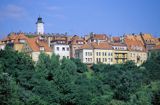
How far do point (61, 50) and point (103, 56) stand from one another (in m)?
8.24

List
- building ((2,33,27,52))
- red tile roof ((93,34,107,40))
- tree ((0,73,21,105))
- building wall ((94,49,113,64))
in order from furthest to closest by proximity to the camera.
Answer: red tile roof ((93,34,107,40)) → building wall ((94,49,113,64)) → building ((2,33,27,52)) → tree ((0,73,21,105))

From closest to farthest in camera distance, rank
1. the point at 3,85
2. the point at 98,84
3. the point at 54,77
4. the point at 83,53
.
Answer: the point at 3,85, the point at 54,77, the point at 98,84, the point at 83,53

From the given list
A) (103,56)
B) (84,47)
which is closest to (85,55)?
(84,47)

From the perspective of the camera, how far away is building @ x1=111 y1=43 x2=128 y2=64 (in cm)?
8638

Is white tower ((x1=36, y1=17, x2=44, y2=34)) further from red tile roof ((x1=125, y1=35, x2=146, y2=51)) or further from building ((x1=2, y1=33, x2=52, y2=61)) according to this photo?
red tile roof ((x1=125, y1=35, x2=146, y2=51))

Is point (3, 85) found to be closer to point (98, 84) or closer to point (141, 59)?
point (98, 84)

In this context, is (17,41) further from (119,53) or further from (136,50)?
(136,50)

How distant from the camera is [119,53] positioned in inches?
3435

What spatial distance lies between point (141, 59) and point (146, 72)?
19739 mm

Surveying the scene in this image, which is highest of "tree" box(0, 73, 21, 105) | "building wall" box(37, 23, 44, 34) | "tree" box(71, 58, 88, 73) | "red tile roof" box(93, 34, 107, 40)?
"building wall" box(37, 23, 44, 34)

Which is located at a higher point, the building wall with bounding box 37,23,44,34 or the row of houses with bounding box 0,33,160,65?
the building wall with bounding box 37,23,44,34

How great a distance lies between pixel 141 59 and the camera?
9231 centimetres

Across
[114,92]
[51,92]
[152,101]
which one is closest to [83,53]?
[114,92]

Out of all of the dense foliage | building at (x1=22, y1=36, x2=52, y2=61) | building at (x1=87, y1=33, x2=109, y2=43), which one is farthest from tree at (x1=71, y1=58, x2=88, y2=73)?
building at (x1=87, y1=33, x2=109, y2=43)
